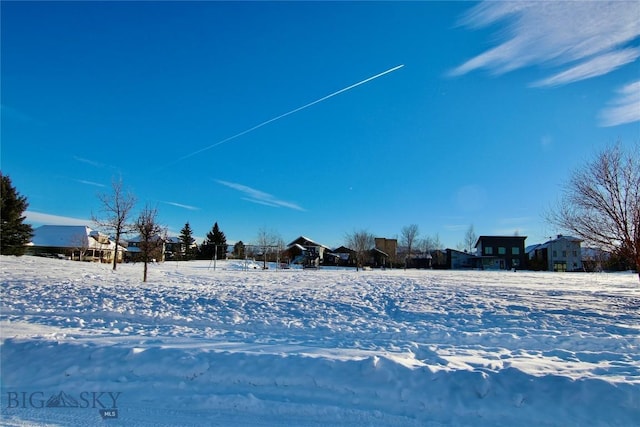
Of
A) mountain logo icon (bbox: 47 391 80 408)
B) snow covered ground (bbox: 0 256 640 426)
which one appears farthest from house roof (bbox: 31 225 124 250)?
mountain logo icon (bbox: 47 391 80 408)

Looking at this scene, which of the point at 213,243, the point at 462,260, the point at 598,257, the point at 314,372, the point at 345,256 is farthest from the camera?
the point at 345,256

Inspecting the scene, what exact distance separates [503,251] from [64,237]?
269 ft

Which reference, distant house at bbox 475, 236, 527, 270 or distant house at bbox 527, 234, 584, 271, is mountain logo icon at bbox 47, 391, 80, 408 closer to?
distant house at bbox 527, 234, 584, 271

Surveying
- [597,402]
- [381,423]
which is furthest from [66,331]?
[597,402]

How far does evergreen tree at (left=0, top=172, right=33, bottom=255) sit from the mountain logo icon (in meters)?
37.6

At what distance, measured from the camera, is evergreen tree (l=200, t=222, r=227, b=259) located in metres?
72.0

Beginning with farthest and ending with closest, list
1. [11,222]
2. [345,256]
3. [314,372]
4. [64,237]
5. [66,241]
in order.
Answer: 1. [345,256]
2. [64,237]
3. [66,241]
4. [11,222]
5. [314,372]

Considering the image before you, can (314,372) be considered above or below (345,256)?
below

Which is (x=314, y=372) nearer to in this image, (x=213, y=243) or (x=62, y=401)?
(x=62, y=401)

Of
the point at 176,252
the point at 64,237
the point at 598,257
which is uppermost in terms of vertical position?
the point at 64,237

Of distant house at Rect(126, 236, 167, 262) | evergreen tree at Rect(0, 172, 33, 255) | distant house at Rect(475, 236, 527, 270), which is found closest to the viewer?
distant house at Rect(126, 236, 167, 262)

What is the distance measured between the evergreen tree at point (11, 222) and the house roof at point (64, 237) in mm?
20344

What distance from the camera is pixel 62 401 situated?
4887 mm

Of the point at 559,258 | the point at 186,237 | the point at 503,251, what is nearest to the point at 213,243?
the point at 186,237
